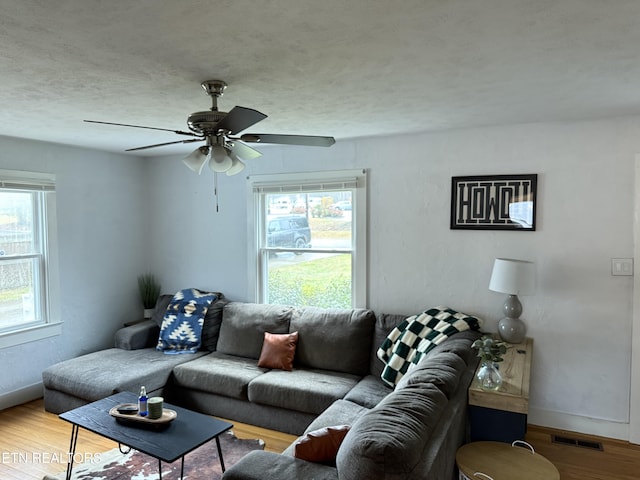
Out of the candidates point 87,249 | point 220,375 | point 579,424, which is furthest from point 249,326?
point 579,424

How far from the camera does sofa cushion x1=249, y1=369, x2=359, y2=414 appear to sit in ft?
10.5

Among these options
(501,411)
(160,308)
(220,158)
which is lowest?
(501,411)

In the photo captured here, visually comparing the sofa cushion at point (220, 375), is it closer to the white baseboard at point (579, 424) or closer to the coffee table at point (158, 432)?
the coffee table at point (158, 432)

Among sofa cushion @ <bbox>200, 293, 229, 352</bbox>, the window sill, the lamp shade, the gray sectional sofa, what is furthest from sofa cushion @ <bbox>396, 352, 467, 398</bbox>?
the window sill

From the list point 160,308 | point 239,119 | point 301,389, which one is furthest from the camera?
point 160,308

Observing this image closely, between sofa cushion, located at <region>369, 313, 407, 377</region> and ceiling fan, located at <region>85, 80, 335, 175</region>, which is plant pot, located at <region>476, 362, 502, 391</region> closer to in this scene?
sofa cushion, located at <region>369, 313, 407, 377</region>

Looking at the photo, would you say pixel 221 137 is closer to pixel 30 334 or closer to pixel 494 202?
pixel 494 202

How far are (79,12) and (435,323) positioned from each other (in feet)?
9.55

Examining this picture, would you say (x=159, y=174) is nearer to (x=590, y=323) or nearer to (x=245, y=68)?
(x=245, y=68)

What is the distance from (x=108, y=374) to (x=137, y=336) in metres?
0.80

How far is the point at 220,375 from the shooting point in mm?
3598

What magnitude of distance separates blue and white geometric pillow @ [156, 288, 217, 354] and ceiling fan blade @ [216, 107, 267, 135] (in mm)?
2729

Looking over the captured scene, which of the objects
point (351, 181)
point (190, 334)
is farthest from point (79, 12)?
point (190, 334)

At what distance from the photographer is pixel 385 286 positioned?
→ 12.9ft
